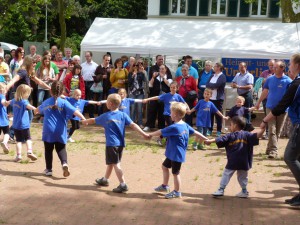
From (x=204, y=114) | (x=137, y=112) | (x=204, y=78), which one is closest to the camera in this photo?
(x=204, y=114)

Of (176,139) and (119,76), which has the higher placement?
(119,76)

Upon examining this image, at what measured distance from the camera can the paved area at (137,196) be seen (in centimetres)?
658

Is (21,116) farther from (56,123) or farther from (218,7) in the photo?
(218,7)

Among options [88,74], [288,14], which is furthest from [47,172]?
[288,14]

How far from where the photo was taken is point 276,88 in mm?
10352

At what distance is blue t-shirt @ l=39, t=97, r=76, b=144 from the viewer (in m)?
8.62

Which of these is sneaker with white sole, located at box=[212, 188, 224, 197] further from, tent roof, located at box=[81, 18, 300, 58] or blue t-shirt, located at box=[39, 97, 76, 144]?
tent roof, located at box=[81, 18, 300, 58]

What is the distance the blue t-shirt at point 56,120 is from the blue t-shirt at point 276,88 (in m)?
4.08

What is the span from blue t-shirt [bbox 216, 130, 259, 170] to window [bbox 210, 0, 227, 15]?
93.9 ft

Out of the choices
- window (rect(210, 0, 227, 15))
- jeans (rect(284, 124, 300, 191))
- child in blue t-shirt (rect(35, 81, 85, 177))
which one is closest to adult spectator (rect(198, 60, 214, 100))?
child in blue t-shirt (rect(35, 81, 85, 177))

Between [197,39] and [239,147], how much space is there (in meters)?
9.28

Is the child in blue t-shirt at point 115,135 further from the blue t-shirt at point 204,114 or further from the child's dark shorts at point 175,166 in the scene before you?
the blue t-shirt at point 204,114

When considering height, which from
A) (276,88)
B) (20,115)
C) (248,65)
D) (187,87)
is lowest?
(20,115)

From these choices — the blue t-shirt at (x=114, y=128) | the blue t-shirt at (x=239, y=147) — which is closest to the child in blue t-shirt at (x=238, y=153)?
the blue t-shirt at (x=239, y=147)
